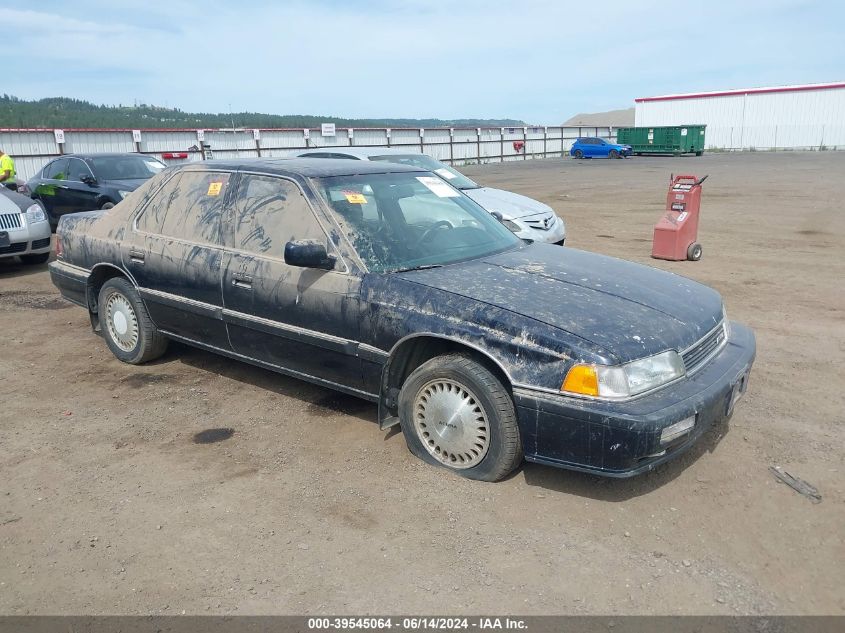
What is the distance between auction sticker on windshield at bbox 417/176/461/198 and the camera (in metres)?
4.90

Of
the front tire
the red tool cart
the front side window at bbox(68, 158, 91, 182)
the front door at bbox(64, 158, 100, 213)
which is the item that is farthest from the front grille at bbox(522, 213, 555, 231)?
the front side window at bbox(68, 158, 91, 182)

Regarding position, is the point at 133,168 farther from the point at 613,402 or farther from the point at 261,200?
the point at 613,402

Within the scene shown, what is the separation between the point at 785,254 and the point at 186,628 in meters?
9.71

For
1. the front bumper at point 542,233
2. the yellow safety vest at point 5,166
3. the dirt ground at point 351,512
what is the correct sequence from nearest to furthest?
the dirt ground at point 351,512 < the front bumper at point 542,233 < the yellow safety vest at point 5,166

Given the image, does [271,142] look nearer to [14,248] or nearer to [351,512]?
[14,248]

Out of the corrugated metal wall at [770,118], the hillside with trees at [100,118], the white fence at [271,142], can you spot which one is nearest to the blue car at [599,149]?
the white fence at [271,142]

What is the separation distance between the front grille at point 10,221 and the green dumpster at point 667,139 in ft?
137

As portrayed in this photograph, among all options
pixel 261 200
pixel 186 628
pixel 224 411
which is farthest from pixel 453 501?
pixel 261 200

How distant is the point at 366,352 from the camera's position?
12.9 feet

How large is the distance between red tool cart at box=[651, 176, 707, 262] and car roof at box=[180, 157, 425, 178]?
5.58 metres

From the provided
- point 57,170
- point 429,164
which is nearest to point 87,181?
point 57,170

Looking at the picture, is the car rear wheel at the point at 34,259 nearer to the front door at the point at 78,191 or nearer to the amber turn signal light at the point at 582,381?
the front door at the point at 78,191

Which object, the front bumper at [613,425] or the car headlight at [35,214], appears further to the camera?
the car headlight at [35,214]

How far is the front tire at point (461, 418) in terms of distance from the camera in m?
3.46
